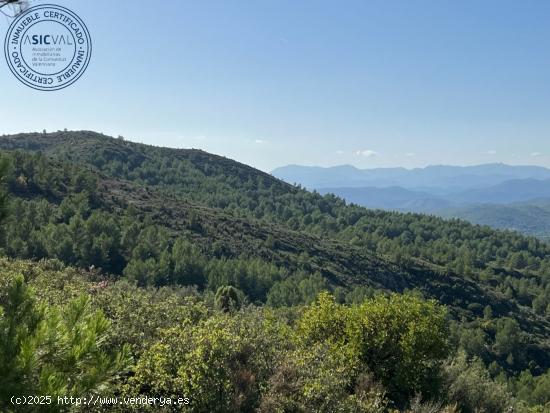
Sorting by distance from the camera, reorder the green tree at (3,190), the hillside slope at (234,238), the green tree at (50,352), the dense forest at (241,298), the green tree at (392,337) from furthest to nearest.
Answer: the hillside slope at (234,238) → the green tree at (392,337) → the dense forest at (241,298) → the green tree at (3,190) → the green tree at (50,352)

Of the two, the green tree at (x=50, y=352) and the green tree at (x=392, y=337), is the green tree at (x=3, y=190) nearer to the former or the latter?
the green tree at (x=50, y=352)

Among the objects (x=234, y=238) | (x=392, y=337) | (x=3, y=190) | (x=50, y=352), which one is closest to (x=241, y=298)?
(x=234, y=238)

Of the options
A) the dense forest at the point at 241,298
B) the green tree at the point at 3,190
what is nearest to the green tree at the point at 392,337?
the dense forest at the point at 241,298

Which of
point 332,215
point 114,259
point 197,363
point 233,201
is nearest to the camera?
point 197,363

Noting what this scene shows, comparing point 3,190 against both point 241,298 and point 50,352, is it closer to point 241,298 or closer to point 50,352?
point 50,352

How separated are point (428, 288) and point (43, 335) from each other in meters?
110

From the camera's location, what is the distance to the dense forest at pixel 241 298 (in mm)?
7707

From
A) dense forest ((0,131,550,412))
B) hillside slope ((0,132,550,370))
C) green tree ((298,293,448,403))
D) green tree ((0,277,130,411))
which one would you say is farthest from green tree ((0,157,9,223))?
green tree ((298,293,448,403))

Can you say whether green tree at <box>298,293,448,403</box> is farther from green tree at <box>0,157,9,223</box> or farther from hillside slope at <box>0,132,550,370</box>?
hillside slope at <box>0,132,550,370</box>

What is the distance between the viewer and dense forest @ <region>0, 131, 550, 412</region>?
7707 millimetres

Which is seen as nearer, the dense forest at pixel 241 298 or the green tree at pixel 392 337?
the dense forest at pixel 241 298

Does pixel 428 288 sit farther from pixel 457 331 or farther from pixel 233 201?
pixel 233 201

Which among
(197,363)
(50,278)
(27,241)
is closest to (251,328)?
(197,363)

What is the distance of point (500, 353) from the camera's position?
81.9 meters
